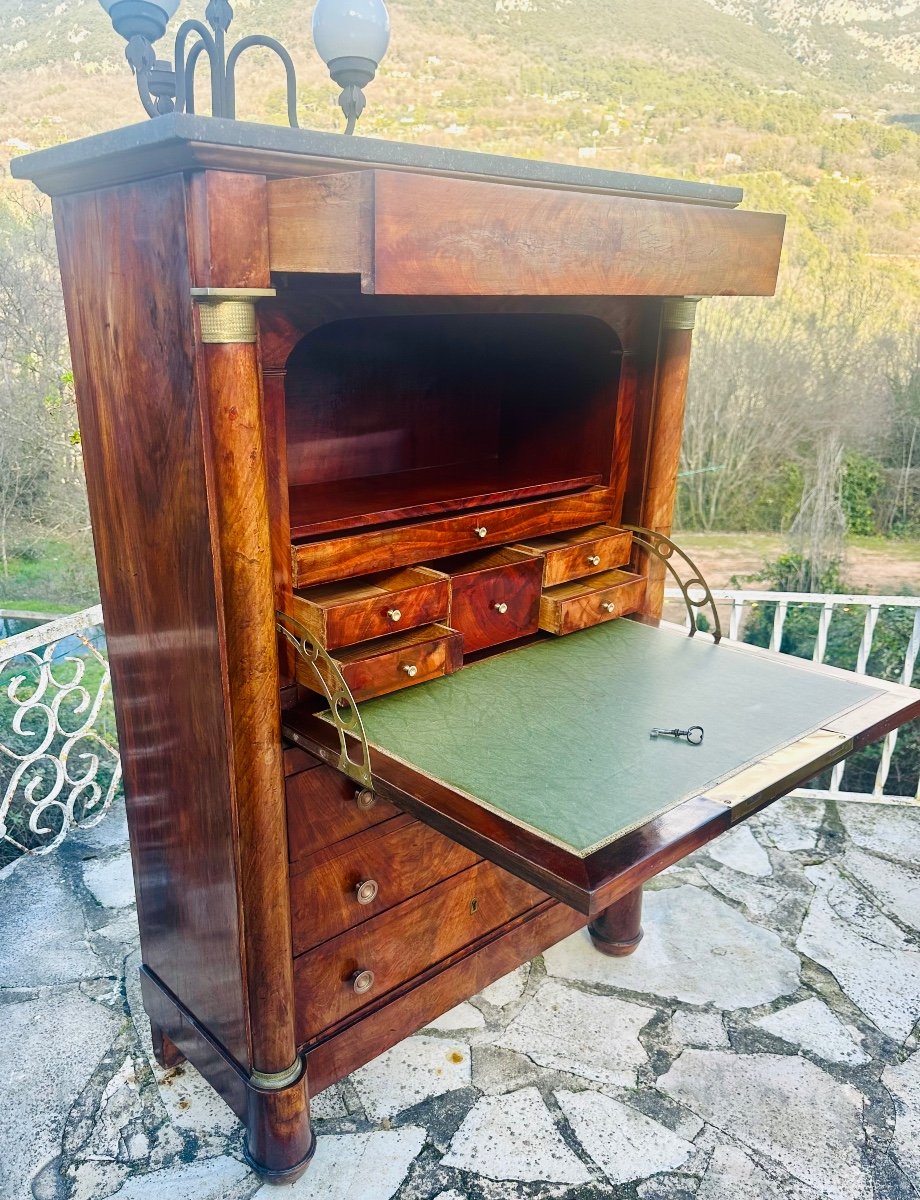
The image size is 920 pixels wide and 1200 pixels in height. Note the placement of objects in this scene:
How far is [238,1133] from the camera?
2.02 m

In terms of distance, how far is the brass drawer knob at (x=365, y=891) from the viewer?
1.85m

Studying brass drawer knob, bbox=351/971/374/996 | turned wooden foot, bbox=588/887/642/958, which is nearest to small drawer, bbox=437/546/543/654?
brass drawer knob, bbox=351/971/374/996

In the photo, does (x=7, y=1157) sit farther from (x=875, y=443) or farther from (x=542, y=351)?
(x=875, y=443)

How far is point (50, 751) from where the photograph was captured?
388 cm

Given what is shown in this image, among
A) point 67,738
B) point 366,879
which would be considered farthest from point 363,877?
point 67,738

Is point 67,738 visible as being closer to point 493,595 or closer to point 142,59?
point 493,595

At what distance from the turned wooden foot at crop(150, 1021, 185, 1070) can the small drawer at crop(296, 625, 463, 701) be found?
1.11m

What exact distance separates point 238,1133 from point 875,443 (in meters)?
6.63

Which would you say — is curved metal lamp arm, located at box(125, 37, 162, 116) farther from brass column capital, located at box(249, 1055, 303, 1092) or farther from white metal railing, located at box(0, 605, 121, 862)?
brass column capital, located at box(249, 1055, 303, 1092)

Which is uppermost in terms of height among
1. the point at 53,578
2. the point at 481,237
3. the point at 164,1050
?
the point at 481,237

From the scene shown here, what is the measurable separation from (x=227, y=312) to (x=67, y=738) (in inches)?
115

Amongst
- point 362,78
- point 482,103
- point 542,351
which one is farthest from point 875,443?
point 362,78

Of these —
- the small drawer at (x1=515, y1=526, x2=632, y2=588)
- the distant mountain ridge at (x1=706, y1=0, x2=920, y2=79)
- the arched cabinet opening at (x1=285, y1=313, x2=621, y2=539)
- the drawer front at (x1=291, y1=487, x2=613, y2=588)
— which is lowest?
the small drawer at (x1=515, y1=526, x2=632, y2=588)

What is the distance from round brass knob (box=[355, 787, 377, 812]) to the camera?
1.79m
